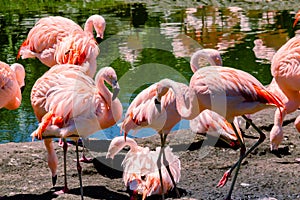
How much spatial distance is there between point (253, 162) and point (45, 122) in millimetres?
1812

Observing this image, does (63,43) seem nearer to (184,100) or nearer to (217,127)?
(217,127)

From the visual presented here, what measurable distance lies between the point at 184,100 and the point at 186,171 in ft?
3.27

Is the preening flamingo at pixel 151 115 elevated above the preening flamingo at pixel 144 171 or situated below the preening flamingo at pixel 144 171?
above

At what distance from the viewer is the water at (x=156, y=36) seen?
8547 mm

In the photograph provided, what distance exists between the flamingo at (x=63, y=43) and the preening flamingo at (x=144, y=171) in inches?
53.1

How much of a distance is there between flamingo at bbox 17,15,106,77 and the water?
2.67 ft

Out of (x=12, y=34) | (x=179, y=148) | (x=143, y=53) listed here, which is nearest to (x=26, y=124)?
(x=179, y=148)

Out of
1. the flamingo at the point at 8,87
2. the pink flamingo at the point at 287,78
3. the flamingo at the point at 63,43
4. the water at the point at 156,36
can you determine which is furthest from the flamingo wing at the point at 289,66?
the flamingo at the point at 8,87

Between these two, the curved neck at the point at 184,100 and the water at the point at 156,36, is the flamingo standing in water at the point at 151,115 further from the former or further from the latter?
the water at the point at 156,36

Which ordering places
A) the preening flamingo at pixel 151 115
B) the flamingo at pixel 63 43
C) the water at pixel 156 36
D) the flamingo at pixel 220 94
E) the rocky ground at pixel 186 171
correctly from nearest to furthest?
the flamingo at pixel 220 94, the preening flamingo at pixel 151 115, the rocky ground at pixel 186 171, the flamingo at pixel 63 43, the water at pixel 156 36

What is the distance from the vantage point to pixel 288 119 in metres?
6.34

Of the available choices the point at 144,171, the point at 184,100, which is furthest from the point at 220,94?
the point at 144,171

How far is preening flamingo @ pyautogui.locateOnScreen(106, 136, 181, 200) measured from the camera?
15.0 feet

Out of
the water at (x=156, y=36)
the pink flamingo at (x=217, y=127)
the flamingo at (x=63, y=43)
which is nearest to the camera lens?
the pink flamingo at (x=217, y=127)
